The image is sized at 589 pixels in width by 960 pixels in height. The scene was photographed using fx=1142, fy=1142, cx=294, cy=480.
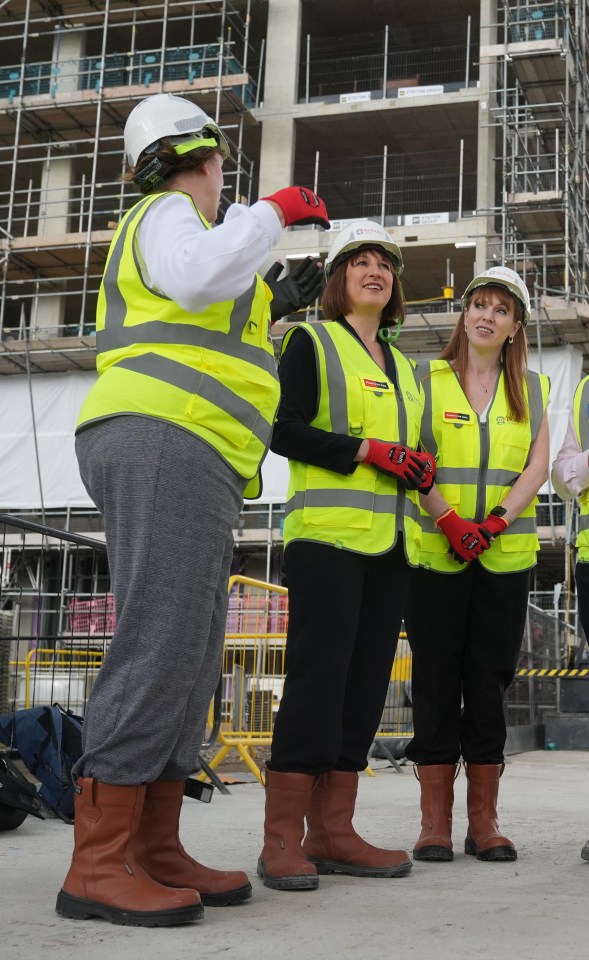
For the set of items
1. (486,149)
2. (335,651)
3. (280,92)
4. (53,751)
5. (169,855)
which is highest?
(280,92)

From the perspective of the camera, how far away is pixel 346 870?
10.7ft

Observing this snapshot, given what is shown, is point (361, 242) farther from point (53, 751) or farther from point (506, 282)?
point (53, 751)

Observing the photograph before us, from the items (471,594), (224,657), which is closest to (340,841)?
(471,594)

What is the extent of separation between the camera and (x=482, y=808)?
368cm

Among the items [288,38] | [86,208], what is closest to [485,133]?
[288,38]

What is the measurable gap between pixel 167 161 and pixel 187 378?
0.61m

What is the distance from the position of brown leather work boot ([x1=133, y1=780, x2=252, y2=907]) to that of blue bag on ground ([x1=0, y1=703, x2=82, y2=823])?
1.93m

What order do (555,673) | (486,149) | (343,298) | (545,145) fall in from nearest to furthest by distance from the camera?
1. (343,298)
2. (555,673)
3. (545,145)
4. (486,149)

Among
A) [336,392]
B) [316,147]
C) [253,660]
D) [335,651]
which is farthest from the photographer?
[316,147]

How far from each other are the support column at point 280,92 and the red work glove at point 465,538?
27566 millimetres

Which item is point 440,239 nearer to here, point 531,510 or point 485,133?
point 485,133

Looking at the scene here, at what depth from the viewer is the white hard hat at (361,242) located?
3.70 m

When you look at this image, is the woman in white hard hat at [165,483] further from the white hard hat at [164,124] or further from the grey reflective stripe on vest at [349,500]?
the grey reflective stripe on vest at [349,500]

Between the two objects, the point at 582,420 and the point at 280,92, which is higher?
the point at 280,92
